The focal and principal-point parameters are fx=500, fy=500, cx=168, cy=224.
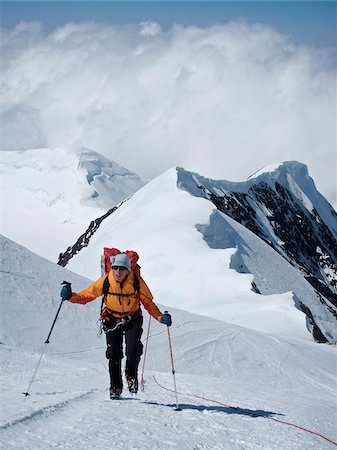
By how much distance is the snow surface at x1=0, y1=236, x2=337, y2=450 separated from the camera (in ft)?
14.8

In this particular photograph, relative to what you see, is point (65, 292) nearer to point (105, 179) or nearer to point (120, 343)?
point (120, 343)

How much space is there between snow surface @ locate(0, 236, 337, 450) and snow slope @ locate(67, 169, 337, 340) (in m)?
6.95

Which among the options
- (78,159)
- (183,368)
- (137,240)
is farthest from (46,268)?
(78,159)

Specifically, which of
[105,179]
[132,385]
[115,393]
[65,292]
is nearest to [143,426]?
[115,393]

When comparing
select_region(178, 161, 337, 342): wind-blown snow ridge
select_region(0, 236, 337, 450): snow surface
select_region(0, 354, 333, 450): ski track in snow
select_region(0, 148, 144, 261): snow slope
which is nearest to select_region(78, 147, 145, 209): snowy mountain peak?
select_region(0, 148, 144, 261): snow slope

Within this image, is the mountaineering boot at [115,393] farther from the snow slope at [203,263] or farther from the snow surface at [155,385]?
the snow slope at [203,263]

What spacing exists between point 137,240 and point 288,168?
2961 inches

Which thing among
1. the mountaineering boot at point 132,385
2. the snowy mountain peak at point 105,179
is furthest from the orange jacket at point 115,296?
the snowy mountain peak at point 105,179

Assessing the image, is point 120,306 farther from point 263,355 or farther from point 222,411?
point 263,355

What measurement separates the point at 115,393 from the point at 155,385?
1.79 meters

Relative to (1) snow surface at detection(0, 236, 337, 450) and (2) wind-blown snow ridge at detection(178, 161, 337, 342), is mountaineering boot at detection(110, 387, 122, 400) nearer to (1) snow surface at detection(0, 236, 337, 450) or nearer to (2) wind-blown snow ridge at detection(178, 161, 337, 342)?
(1) snow surface at detection(0, 236, 337, 450)

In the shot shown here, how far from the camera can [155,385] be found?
7.82 meters

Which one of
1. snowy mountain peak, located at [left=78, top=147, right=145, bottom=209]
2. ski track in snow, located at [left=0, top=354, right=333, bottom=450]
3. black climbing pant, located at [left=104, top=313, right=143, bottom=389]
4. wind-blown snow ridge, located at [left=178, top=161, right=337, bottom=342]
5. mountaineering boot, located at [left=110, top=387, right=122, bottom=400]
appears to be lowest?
ski track in snow, located at [left=0, top=354, right=333, bottom=450]

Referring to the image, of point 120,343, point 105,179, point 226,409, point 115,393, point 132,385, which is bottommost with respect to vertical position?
point 226,409
